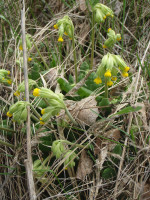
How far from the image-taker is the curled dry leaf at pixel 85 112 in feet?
8.17

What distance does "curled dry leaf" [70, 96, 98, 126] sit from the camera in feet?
8.17

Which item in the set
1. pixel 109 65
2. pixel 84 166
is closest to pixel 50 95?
pixel 109 65

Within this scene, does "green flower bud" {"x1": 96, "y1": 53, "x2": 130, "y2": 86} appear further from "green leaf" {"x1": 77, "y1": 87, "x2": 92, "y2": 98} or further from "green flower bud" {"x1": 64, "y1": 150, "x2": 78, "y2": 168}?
"green flower bud" {"x1": 64, "y1": 150, "x2": 78, "y2": 168}

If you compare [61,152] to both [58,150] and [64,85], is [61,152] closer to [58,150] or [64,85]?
[58,150]

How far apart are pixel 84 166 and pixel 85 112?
53 centimetres

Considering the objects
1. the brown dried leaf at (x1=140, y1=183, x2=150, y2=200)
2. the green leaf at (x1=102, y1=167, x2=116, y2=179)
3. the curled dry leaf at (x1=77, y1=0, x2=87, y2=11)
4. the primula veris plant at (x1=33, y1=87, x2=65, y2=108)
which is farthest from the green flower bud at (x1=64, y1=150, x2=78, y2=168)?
the curled dry leaf at (x1=77, y1=0, x2=87, y2=11)

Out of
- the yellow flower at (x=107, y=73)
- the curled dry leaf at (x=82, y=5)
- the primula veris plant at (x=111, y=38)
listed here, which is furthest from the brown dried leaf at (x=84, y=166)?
the curled dry leaf at (x=82, y=5)

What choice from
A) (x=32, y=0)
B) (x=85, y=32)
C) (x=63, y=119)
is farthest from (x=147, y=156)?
(x=32, y=0)

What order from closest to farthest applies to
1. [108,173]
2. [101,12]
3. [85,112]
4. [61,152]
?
[61,152], [108,173], [85,112], [101,12]

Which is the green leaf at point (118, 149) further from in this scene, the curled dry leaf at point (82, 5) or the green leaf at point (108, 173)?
the curled dry leaf at point (82, 5)

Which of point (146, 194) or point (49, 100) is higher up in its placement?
point (49, 100)

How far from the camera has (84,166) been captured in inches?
89.0

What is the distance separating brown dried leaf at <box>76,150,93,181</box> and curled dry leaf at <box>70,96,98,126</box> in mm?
308

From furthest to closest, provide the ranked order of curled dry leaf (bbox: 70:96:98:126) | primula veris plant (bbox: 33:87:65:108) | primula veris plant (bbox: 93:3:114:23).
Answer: primula veris plant (bbox: 93:3:114:23)
curled dry leaf (bbox: 70:96:98:126)
primula veris plant (bbox: 33:87:65:108)
